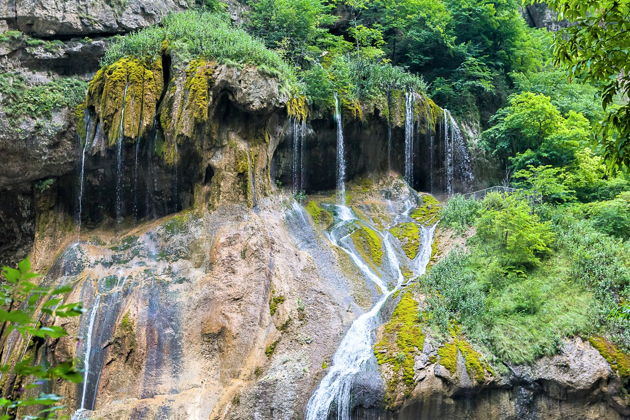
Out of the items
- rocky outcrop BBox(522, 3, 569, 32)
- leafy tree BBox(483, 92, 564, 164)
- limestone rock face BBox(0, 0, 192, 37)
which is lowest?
leafy tree BBox(483, 92, 564, 164)

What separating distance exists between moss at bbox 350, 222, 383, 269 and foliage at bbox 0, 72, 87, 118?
1155cm

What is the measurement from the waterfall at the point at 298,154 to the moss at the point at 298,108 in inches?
9.0

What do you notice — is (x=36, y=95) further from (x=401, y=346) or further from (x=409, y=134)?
(x=401, y=346)

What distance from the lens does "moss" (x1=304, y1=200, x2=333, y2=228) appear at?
65.5 feet

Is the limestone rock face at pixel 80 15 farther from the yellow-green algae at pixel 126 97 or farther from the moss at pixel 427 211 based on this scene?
the moss at pixel 427 211

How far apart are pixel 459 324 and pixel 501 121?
14730mm

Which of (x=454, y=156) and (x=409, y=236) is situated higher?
(x=454, y=156)

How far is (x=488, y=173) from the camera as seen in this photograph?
25516mm

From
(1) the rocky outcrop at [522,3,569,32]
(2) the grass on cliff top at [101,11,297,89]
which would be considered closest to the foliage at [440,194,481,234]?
(2) the grass on cliff top at [101,11,297,89]

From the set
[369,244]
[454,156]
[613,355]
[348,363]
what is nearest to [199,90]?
[369,244]

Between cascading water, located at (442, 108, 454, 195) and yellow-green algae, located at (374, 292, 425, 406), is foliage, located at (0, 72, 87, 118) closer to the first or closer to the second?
yellow-green algae, located at (374, 292, 425, 406)

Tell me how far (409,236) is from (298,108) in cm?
661

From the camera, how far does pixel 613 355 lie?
41.6ft

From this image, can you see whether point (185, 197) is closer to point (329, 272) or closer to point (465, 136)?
point (329, 272)
